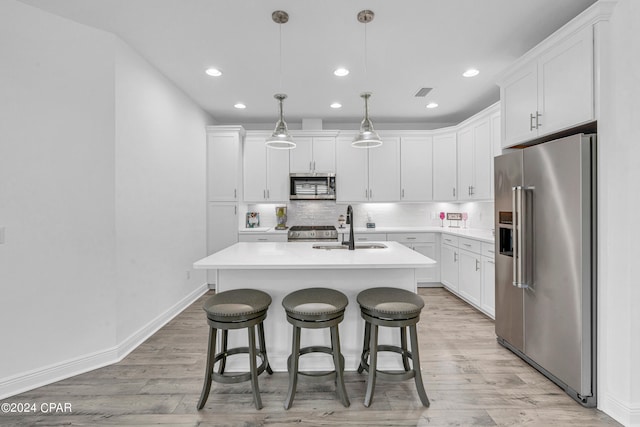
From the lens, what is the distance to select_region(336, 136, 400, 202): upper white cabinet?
514 cm

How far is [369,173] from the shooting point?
5160 millimetres

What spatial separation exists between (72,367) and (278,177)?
3.48m

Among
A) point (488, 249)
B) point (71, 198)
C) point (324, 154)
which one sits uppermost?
point (324, 154)

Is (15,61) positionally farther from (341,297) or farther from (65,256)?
(341,297)

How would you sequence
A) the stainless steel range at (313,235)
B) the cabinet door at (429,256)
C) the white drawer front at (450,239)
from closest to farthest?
the white drawer front at (450,239) < the stainless steel range at (313,235) < the cabinet door at (429,256)

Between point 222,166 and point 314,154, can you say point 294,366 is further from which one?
point 314,154

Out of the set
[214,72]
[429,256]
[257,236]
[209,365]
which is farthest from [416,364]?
[214,72]

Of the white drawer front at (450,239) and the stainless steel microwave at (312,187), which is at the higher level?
the stainless steel microwave at (312,187)

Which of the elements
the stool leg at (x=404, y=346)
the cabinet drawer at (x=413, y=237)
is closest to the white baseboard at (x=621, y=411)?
the stool leg at (x=404, y=346)

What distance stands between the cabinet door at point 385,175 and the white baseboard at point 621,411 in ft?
11.7

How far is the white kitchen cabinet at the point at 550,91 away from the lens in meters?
2.01

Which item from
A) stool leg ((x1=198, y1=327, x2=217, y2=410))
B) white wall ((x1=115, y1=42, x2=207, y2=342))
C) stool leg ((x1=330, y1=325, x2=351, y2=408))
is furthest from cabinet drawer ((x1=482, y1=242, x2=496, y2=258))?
white wall ((x1=115, y1=42, x2=207, y2=342))

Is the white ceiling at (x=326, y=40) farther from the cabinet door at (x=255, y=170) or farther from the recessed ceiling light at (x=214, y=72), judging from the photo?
the cabinet door at (x=255, y=170)

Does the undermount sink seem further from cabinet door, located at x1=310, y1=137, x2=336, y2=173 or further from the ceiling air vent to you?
cabinet door, located at x1=310, y1=137, x2=336, y2=173
